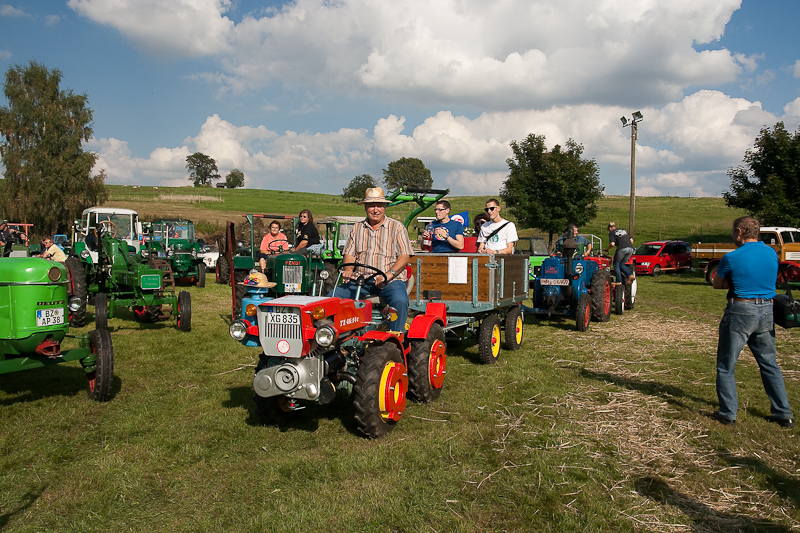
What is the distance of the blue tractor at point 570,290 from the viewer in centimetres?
928

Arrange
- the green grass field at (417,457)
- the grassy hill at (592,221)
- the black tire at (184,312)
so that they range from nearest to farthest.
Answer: the green grass field at (417,457) < the black tire at (184,312) < the grassy hill at (592,221)

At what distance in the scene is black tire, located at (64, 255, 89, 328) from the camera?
874cm

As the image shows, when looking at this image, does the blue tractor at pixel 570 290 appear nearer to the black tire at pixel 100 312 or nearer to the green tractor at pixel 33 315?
the black tire at pixel 100 312

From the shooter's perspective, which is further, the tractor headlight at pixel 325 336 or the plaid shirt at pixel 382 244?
the plaid shirt at pixel 382 244

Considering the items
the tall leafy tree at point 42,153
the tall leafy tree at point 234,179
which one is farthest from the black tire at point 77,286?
the tall leafy tree at point 234,179

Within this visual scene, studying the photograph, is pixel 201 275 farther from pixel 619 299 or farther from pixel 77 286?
pixel 619 299

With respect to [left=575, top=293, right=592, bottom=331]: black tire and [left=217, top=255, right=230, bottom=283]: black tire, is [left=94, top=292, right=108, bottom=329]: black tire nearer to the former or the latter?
[left=575, top=293, right=592, bottom=331]: black tire

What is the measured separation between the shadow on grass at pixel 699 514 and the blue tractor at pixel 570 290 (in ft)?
19.1

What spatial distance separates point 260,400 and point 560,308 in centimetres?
693

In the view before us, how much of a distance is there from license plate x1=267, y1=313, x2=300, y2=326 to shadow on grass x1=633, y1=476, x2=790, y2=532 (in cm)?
258

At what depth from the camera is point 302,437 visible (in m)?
4.27

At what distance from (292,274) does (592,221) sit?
3623cm

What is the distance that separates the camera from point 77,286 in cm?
882

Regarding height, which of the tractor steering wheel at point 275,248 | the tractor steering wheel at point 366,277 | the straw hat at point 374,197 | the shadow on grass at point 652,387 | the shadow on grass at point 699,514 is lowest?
the shadow on grass at point 699,514
